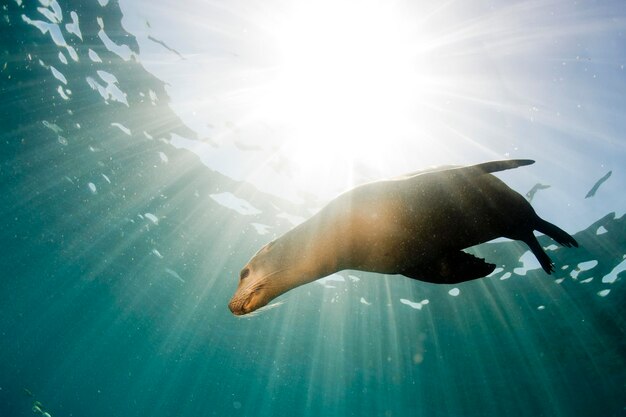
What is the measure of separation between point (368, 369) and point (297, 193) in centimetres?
1991

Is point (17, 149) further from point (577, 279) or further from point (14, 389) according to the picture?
point (14, 389)

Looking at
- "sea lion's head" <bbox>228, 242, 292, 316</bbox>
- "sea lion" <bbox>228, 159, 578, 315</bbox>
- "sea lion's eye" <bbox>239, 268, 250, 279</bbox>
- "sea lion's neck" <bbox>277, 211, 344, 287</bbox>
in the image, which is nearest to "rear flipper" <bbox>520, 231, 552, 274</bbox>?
"sea lion" <bbox>228, 159, 578, 315</bbox>

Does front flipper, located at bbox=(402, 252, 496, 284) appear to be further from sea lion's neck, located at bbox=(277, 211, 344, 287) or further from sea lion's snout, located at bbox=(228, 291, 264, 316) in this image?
sea lion's snout, located at bbox=(228, 291, 264, 316)

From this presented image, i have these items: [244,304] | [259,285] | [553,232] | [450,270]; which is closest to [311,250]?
[259,285]

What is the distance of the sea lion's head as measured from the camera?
2.12m

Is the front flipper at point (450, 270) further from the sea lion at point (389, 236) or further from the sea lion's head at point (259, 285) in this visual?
the sea lion's head at point (259, 285)

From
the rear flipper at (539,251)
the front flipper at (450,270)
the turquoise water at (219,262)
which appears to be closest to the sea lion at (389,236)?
the front flipper at (450,270)

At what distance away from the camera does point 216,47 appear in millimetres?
8820

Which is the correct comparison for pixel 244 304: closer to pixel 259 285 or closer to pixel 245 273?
pixel 259 285

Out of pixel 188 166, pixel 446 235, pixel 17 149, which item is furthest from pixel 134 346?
pixel 446 235

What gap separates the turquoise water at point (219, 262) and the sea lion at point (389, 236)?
5.50m

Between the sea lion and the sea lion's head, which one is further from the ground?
the sea lion

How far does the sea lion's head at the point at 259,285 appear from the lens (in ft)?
6.94

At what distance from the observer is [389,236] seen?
248cm
